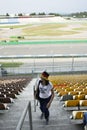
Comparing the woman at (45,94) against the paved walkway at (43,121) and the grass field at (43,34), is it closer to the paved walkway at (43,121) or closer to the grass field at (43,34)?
A: the paved walkway at (43,121)

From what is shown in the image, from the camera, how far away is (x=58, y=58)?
36312 millimetres

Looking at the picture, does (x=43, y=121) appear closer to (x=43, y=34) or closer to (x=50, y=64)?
(x=50, y=64)

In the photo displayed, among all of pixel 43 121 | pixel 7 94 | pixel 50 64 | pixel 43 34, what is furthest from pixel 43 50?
pixel 43 121

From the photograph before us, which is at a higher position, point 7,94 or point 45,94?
point 45,94

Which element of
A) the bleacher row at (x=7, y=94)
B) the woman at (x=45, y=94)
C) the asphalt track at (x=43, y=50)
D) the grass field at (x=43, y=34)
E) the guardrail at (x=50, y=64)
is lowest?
the grass field at (x=43, y=34)

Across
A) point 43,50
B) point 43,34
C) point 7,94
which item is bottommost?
point 43,34

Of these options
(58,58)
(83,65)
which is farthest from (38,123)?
(58,58)

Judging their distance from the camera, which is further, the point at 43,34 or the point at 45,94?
the point at 43,34

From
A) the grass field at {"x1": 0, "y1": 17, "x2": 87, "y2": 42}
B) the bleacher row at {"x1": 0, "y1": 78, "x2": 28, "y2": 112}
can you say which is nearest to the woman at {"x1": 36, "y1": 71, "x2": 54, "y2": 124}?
the bleacher row at {"x1": 0, "y1": 78, "x2": 28, "y2": 112}

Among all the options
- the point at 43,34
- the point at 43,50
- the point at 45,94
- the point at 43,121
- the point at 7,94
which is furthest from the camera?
the point at 43,34

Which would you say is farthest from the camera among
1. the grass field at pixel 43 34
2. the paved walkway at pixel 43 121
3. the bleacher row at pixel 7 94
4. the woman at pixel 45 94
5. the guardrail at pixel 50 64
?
the grass field at pixel 43 34

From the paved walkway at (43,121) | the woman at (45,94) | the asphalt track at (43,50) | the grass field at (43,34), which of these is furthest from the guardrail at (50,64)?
the grass field at (43,34)

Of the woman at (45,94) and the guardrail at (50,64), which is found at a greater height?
the woman at (45,94)

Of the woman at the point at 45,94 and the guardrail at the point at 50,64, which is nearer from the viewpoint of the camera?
the woman at the point at 45,94
